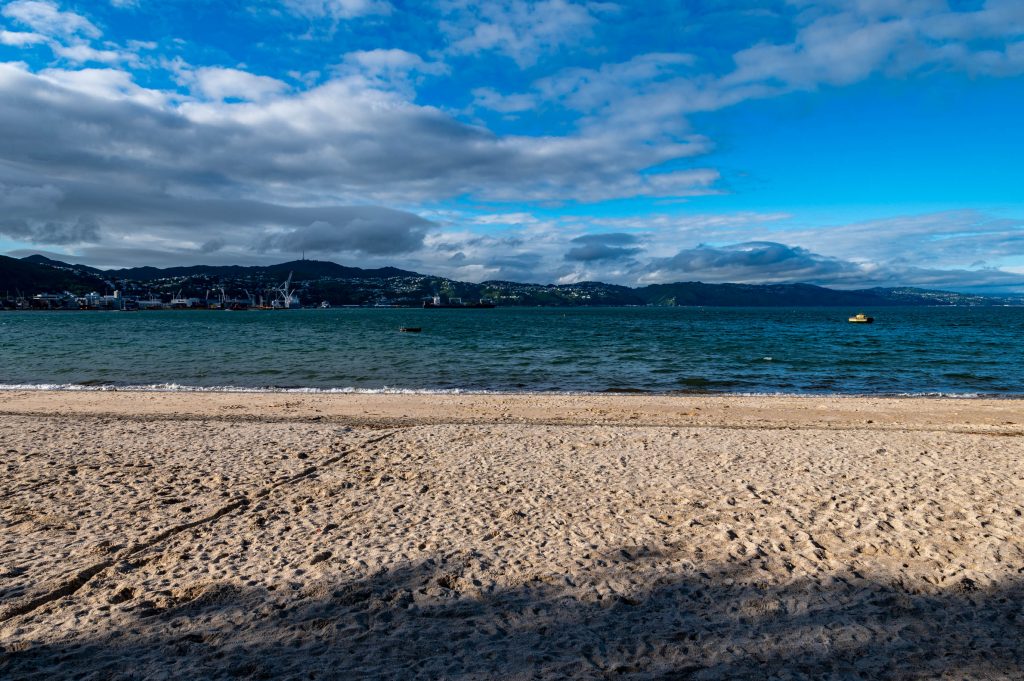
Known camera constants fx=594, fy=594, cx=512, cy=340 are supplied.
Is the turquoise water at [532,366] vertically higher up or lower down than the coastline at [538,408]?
lower down

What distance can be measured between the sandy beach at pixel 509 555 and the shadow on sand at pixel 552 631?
0.08 ft

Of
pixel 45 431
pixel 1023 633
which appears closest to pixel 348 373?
pixel 45 431

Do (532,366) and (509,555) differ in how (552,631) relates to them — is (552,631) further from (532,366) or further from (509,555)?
(532,366)

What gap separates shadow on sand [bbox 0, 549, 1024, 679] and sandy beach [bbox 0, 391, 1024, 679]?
2 centimetres

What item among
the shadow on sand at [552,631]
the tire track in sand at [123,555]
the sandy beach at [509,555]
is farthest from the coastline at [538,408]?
the shadow on sand at [552,631]

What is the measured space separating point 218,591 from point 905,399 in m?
23.3

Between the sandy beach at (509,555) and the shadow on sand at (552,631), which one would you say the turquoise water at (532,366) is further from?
the shadow on sand at (552,631)

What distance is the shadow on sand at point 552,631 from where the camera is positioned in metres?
4.80

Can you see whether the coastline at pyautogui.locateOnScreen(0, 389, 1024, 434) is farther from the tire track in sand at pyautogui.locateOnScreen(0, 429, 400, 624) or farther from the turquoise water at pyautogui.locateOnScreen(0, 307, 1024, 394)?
the tire track in sand at pyautogui.locateOnScreen(0, 429, 400, 624)

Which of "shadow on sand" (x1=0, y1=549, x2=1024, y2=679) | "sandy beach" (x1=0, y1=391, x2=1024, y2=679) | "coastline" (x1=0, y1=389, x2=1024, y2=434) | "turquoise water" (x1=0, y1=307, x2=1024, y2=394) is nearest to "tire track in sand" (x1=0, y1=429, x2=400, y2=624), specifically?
"sandy beach" (x1=0, y1=391, x2=1024, y2=679)

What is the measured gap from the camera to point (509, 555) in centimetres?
696

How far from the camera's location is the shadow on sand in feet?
15.8

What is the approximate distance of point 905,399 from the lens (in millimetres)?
21625

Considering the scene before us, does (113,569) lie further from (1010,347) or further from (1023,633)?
(1010,347)
